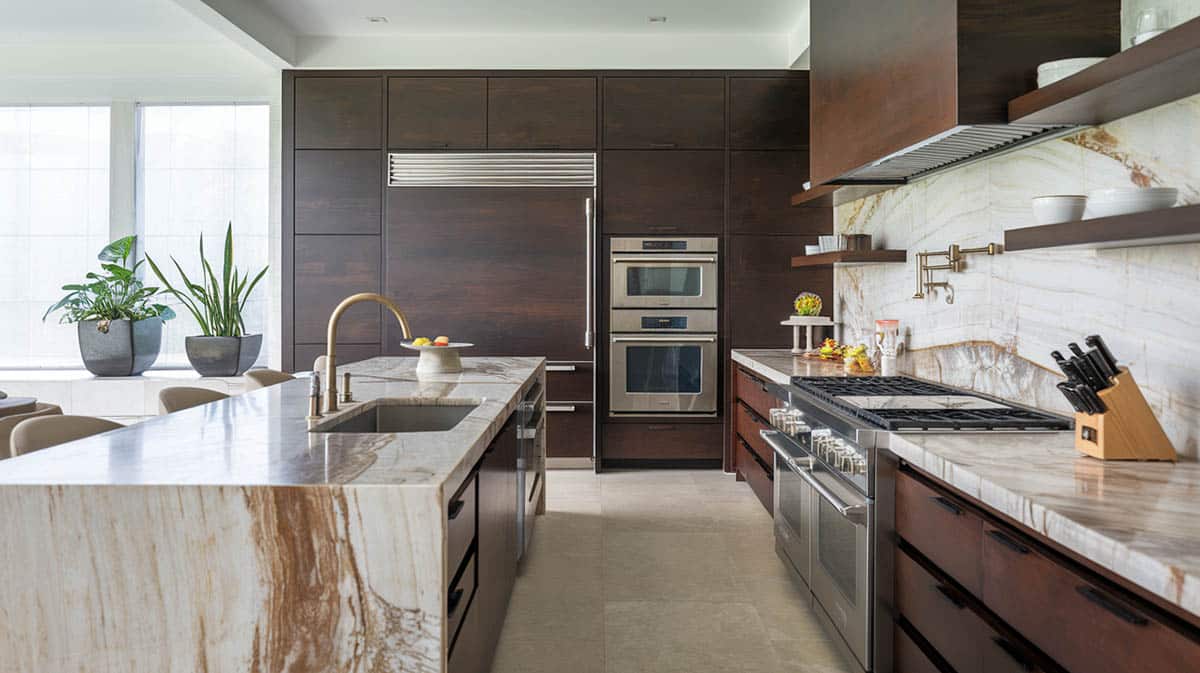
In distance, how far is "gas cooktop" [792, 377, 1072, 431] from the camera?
7.15ft

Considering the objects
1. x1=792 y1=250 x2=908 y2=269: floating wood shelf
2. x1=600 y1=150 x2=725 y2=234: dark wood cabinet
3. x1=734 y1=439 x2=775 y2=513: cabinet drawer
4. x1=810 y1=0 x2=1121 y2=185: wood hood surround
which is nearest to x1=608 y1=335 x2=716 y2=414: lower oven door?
x1=734 y1=439 x2=775 y2=513: cabinet drawer

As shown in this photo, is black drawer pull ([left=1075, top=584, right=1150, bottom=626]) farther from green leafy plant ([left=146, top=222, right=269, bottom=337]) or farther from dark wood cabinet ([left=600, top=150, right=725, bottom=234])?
green leafy plant ([left=146, top=222, right=269, bottom=337])

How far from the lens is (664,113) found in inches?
210

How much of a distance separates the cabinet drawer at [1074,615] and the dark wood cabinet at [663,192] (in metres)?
3.90

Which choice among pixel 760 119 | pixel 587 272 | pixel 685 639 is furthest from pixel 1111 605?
pixel 760 119

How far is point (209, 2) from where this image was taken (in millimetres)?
4242

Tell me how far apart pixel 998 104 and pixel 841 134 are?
1175mm

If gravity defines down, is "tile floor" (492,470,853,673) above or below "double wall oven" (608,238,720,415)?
below

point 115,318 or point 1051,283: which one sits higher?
point 1051,283

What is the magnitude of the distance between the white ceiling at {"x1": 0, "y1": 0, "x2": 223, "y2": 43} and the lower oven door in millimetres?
3496

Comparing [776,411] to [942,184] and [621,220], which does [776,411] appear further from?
[621,220]

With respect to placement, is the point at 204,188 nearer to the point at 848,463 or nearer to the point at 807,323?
the point at 807,323

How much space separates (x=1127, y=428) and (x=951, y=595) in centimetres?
56

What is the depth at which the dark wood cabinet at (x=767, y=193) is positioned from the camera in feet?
17.5
